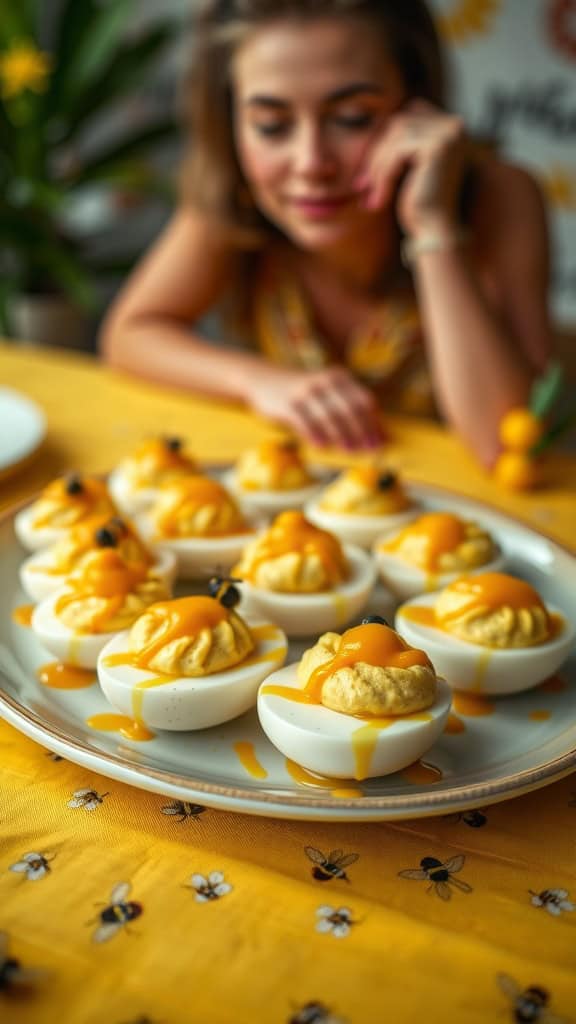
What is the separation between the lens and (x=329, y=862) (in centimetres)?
84

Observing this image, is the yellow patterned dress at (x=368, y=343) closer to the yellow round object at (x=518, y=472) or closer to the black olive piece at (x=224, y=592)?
the yellow round object at (x=518, y=472)

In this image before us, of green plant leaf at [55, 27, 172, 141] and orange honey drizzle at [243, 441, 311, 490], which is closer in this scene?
orange honey drizzle at [243, 441, 311, 490]

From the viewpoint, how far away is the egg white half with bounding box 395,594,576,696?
39.7 inches

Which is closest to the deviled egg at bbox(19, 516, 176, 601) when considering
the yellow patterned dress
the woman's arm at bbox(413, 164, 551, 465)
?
the woman's arm at bbox(413, 164, 551, 465)

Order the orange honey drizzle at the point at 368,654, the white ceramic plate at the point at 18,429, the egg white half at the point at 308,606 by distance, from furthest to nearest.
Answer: the white ceramic plate at the point at 18,429, the egg white half at the point at 308,606, the orange honey drizzle at the point at 368,654

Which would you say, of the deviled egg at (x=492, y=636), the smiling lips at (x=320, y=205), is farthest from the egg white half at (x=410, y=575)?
the smiling lips at (x=320, y=205)

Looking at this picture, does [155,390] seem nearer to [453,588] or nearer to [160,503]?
[160,503]

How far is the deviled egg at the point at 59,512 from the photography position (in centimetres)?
129

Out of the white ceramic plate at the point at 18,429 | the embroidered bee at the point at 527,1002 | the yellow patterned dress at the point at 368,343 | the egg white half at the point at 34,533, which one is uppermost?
the egg white half at the point at 34,533

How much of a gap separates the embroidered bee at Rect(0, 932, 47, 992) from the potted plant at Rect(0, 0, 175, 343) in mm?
2722

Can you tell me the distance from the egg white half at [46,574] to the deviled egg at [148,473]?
213 mm

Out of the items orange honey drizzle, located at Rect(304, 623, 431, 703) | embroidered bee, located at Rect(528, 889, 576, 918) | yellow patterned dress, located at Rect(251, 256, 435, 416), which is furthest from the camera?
yellow patterned dress, located at Rect(251, 256, 435, 416)

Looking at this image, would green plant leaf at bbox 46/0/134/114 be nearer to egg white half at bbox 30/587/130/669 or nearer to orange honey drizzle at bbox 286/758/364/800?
egg white half at bbox 30/587/130/669

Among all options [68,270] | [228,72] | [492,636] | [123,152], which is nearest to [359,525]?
[492,636]
